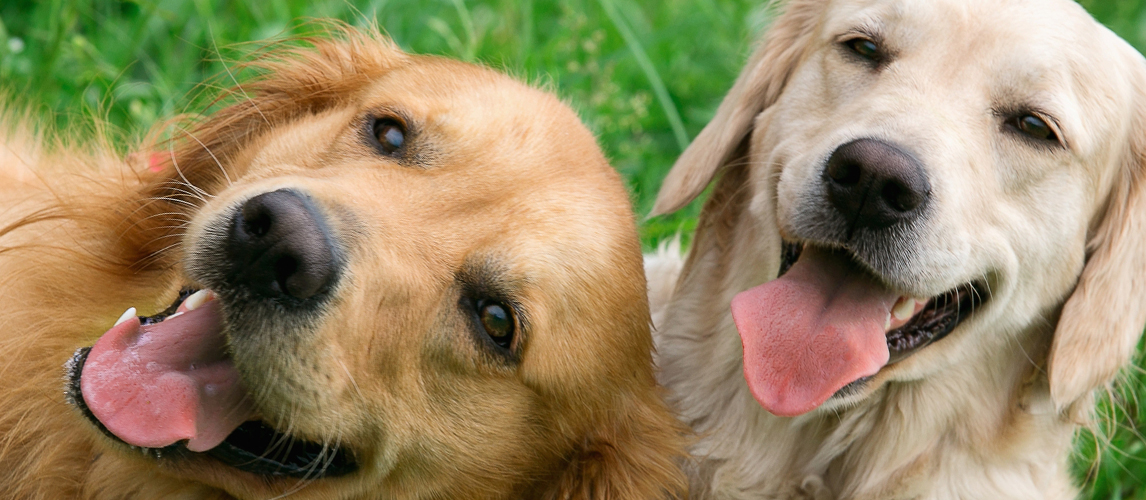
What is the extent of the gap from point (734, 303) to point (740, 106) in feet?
2.83

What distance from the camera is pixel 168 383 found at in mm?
2555

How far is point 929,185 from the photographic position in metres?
2.76

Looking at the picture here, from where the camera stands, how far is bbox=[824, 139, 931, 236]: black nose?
8.96 ft

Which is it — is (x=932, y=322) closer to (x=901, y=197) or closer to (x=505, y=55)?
(x=901, y=197)

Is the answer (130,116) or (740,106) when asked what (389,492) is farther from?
(130,116)

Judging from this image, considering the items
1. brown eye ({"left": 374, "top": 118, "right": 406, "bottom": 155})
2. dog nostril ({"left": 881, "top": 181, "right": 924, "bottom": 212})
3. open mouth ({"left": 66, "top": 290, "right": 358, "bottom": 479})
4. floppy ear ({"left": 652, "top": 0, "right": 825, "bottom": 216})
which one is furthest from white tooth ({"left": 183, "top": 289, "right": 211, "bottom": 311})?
dog nostril ({"left": 881, "top": 181, "right": 924, "bottom": 212})

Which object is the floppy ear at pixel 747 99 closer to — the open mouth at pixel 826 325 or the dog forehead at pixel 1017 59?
the dog forehead at pixel 1017 59

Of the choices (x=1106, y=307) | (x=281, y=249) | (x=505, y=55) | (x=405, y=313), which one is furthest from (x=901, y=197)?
(x=505, y=55)

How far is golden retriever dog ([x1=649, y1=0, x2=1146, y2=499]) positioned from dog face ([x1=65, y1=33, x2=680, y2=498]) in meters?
0.44

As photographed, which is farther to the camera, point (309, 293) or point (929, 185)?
point (929, 185)

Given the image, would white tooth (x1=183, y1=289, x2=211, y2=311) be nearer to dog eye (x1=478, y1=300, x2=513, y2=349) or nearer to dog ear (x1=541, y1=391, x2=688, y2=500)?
dog eye (x1=478, y1=300, x2=513, y2=349)

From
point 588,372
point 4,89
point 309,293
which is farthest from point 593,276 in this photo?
point 4,89

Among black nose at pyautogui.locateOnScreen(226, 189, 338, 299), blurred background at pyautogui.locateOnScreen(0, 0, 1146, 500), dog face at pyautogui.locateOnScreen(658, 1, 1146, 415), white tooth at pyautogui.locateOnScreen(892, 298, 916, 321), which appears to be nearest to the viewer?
black nose at pyautogui.locateOnScreen(226, 189, 338, 299)

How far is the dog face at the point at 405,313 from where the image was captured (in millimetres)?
2512
